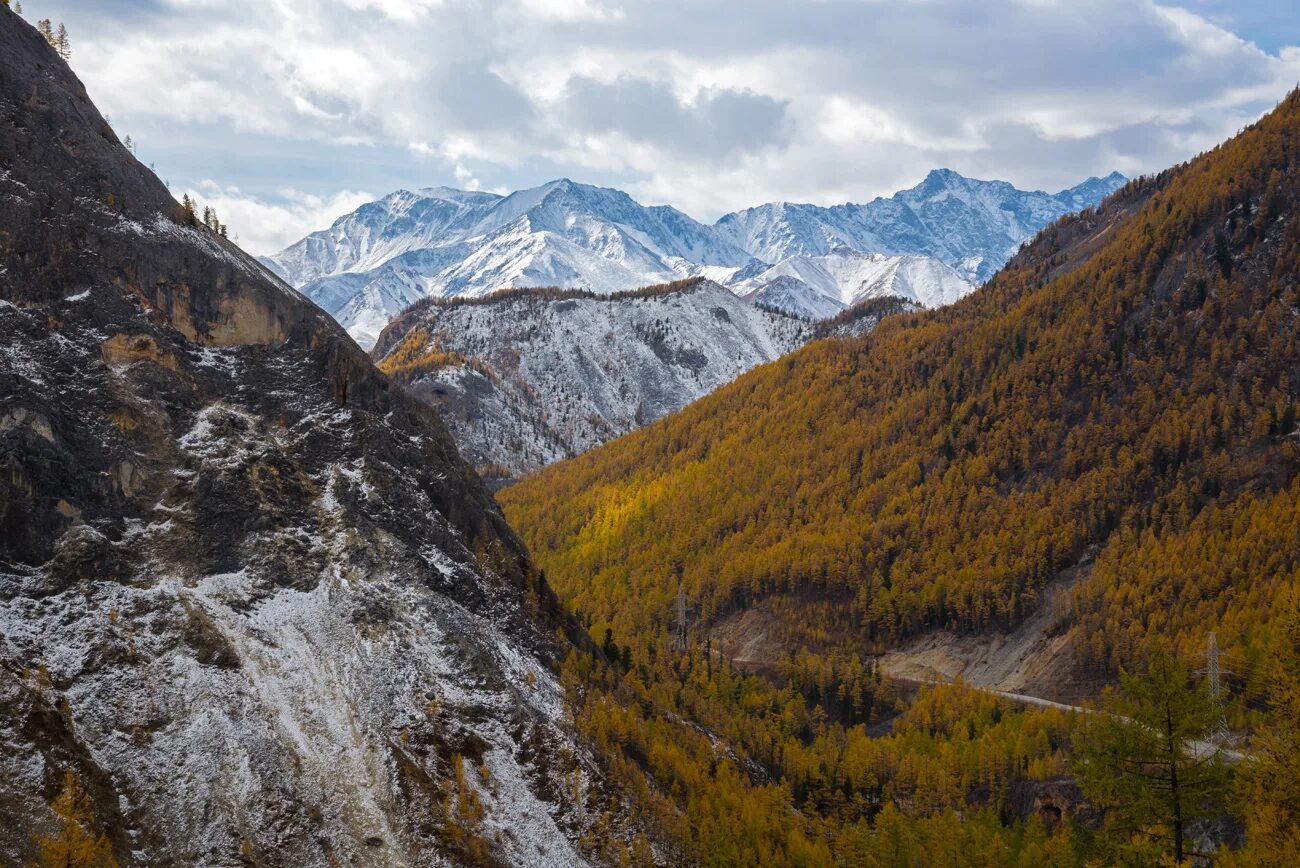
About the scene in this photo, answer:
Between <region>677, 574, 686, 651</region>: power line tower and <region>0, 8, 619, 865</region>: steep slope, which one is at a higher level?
<region>0, 8, 619, 865</region>: steep slope

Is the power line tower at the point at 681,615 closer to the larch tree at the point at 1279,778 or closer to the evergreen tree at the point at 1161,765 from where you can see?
the evergreen tree at the point at 1161,765

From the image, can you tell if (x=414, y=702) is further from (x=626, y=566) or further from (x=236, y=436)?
(x=626, y=566)

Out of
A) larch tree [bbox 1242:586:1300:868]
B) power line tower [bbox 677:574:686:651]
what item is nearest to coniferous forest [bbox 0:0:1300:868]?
larch tree [bbox 1242:586:1300:868]

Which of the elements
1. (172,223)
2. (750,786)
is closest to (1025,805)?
(750,786)

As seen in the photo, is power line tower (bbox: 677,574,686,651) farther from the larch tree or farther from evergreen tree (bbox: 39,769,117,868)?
the larch tree

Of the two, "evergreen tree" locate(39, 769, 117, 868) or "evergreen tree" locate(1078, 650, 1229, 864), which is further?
"evergreen tree" locate(39, 769, 117, 868)

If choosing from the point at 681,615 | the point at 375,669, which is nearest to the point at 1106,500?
the point at 681,615

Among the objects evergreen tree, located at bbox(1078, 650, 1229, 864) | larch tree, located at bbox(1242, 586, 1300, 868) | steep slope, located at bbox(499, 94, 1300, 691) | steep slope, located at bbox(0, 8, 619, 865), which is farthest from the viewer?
steep slope, located at bbox(499, 94, 1300, 691)
